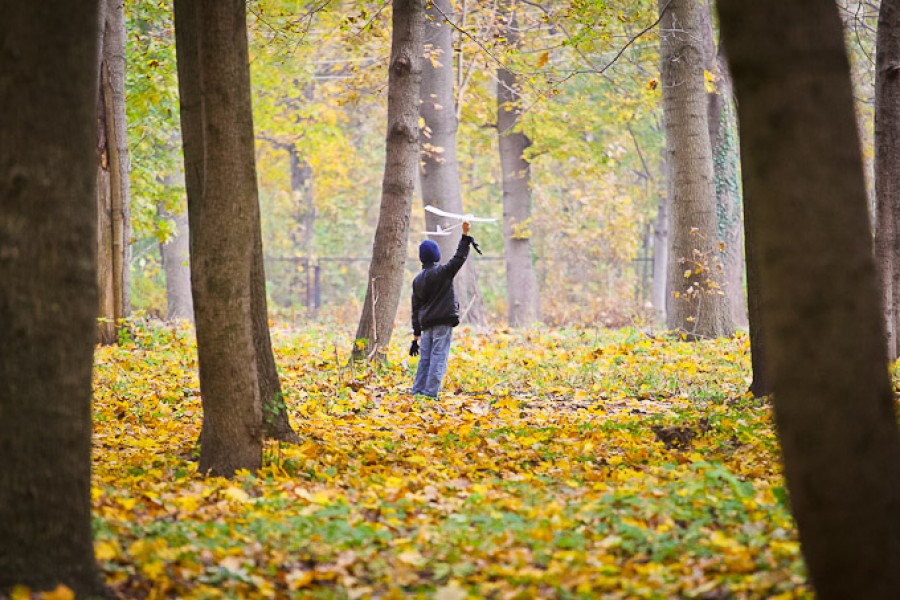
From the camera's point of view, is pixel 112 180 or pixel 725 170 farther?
pixel 725 170

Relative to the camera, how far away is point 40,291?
157 inches

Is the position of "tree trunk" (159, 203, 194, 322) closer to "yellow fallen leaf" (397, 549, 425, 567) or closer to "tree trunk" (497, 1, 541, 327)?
"tree trunk" (497, 1, 541, 327)

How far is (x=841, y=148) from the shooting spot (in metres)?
3.46

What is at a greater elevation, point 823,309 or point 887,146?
point 887,146

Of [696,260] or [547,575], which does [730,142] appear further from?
[547,575]

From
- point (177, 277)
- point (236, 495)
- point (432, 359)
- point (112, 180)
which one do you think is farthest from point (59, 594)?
point (177, 277)

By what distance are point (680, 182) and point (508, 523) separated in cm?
1107

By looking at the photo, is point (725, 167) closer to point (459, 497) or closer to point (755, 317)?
point (755, 317)

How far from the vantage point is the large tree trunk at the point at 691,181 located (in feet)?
50.0

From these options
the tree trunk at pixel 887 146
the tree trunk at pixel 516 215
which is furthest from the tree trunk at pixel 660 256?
the tree trunk at pixel 887 146

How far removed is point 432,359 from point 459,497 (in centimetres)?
467

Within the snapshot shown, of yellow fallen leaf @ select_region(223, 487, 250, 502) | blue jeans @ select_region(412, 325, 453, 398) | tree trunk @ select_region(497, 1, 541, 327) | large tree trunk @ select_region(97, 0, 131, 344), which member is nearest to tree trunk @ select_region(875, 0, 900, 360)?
blue jeans @ select_region(412, 325, 453, 398)

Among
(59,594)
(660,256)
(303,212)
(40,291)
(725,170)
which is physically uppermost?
(303,212)

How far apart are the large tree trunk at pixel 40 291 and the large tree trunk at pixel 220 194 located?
2.20 m
